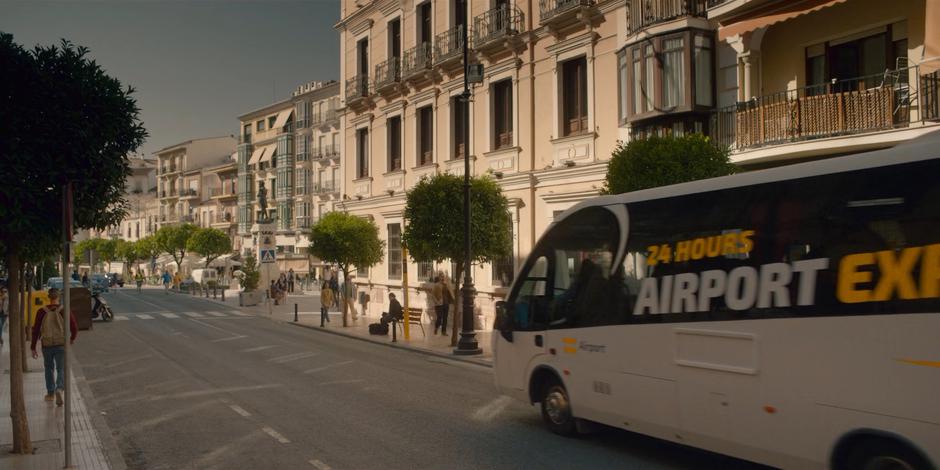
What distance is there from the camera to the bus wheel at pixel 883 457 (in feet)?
19.0

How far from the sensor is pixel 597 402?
351 inches

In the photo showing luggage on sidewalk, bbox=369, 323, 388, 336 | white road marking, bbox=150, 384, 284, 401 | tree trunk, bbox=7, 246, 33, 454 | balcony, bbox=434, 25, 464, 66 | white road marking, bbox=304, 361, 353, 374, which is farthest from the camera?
balcony, bbox=434, 25, 464, 66

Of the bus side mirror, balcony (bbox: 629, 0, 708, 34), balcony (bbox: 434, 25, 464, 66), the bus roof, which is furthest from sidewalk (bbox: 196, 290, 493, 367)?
the bus roof

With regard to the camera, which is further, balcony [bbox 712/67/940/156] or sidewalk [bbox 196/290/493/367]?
sidewalk [bbox 196/290/493/367]

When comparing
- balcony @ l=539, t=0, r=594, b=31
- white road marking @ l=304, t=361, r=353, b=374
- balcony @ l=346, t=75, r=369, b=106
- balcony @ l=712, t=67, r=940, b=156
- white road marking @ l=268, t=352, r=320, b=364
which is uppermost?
balcony @ l=346, t=75, r=369, b=106

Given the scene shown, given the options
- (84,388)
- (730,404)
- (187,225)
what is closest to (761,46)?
(730,404)

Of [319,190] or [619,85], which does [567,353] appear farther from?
[319,190]

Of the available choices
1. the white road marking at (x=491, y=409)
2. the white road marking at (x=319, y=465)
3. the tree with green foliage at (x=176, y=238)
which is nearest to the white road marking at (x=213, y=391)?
the white road marking at (x=491, y=409)

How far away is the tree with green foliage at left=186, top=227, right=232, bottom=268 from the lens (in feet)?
265

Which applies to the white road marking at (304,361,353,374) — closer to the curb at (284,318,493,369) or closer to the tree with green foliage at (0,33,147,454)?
the curb at (284,318,493,369)

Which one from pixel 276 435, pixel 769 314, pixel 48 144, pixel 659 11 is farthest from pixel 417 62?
pixel 769 314

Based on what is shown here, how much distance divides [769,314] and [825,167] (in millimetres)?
1336

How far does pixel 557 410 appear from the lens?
9.70m

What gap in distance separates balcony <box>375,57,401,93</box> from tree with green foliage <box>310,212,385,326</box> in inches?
225
